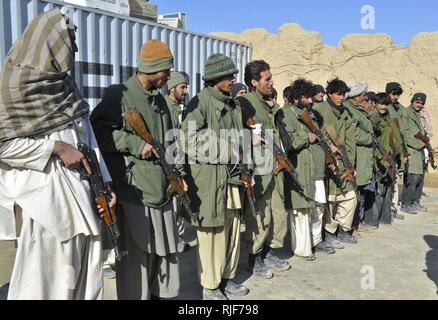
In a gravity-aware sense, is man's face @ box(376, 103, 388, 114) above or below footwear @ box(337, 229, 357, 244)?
above

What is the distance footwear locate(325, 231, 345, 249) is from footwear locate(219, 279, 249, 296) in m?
1.64

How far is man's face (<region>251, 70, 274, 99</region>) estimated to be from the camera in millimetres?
3801

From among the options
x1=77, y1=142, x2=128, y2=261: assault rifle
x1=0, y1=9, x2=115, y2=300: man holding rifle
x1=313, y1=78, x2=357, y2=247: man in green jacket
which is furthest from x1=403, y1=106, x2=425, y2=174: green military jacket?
x1=0, y1=9, x2=115, y2=300: man holding rifle

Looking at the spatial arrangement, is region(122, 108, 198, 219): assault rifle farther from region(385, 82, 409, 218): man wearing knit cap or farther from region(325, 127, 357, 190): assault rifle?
region(385, 82, 409, 218): man wearing knit cap

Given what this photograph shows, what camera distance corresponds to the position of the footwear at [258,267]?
3.90 m

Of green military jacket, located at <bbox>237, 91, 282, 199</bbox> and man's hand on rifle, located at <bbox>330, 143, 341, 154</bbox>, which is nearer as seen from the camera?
green military jacket, located at <bbox>237, 91, 282, 199</bbox>

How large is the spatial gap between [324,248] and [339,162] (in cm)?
98

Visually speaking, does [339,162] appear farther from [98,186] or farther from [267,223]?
[98,186]

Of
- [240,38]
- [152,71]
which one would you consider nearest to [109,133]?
[152,71]

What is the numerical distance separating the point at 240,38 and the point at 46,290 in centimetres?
2171

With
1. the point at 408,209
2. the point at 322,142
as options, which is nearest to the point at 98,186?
the point at 322,142

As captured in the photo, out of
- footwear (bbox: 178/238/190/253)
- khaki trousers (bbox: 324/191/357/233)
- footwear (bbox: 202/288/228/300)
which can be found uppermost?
khaki trousers (bbox: 324/191/357/233)

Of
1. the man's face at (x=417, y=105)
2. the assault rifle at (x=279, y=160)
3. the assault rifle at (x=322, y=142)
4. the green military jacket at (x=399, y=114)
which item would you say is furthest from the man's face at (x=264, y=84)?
the man's face at (x=417, y=105)

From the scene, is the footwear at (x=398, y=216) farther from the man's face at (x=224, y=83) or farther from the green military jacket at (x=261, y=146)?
the man's face at (x=224, y=83)
